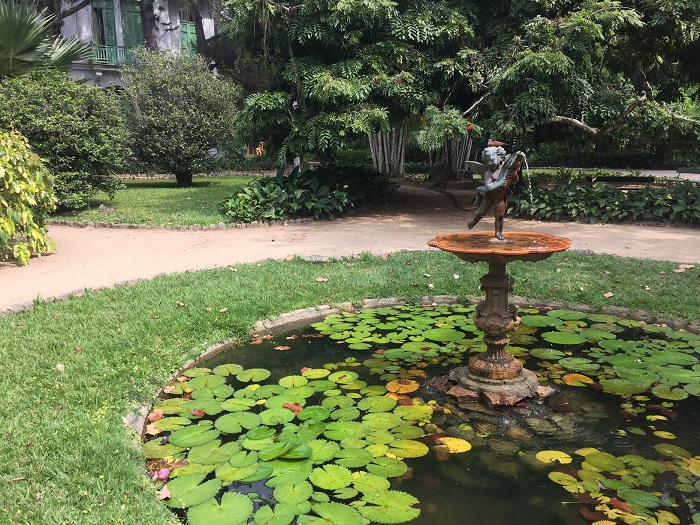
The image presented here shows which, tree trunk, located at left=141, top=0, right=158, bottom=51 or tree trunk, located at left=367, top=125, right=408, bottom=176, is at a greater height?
tree trunk, located at left=141, top=0, right=158, bottom=51

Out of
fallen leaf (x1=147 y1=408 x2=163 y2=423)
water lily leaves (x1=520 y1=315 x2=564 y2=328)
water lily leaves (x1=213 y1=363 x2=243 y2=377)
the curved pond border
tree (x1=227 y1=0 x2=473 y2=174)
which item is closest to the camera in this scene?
fallen leaf (x1=147 y1=408 x2=163 y2=423)

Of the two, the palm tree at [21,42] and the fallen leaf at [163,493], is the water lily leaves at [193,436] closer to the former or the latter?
the fallen leaf at [163,493]

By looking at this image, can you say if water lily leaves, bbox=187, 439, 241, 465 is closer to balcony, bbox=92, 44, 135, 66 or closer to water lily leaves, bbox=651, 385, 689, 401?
water lily leaves, bbox=651, 385, 689, 401

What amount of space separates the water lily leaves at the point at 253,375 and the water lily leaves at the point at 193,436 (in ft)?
2.51

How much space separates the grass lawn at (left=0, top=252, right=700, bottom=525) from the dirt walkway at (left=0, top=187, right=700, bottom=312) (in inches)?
31.6

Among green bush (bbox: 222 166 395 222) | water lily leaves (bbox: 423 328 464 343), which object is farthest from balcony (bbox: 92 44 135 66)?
water lily leaves (bbox: 423 328 464 343)

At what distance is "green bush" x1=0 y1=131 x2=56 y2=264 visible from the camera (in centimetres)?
708

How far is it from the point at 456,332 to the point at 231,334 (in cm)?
205

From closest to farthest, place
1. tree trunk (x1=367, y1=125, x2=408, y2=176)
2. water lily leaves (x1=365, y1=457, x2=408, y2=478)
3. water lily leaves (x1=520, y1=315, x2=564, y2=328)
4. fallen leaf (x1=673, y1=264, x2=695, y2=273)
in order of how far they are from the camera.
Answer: water lily leaves (x1=365, y1=457, x2=408, y2=478) → water lily leaves (x1=520, y1=315, x2=564, y2=328) → fallen leaf (x1=673, y1=264, x2=695, y2=273) → tree trunk (x1=367, y1=125, x2=408, y2=176)

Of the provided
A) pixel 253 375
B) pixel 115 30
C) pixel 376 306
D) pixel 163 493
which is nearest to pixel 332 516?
pixel 163 493

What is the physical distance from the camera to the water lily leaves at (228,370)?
4441mm

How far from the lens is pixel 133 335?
15.9 ft

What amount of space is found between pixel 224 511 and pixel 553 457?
5.98ft

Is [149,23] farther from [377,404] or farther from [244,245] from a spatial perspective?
[377,404]
